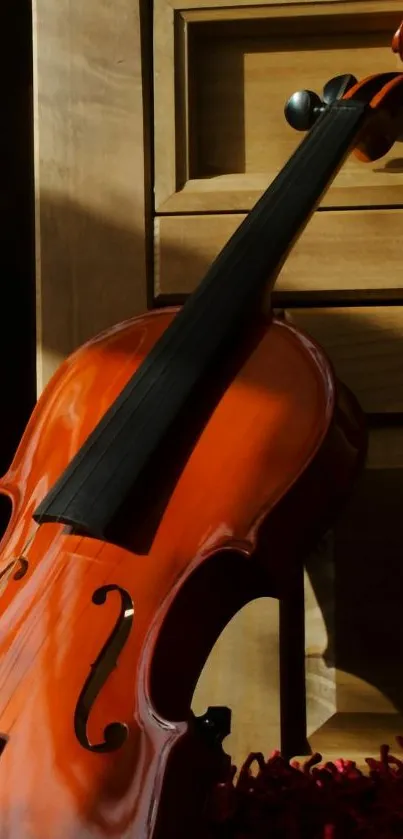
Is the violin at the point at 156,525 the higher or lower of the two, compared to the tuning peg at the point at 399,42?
lower

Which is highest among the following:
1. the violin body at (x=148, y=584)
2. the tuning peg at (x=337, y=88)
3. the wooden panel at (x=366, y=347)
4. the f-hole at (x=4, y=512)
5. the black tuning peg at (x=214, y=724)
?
the tuning peg at (x=337, y=88)

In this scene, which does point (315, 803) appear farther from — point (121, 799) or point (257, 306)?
point (257, 306)

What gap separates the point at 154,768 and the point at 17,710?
85 millimetres

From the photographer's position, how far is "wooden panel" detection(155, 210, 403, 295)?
0.87 metres

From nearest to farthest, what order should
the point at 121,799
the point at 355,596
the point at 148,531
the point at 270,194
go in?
the point at 121,799 < the point at 148,531 < the point at 270,194 < the point at 355,596

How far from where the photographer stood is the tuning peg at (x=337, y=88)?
2.61 feet

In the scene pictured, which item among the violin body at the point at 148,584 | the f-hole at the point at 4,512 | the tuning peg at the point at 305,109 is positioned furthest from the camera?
the f-hole at the point at 4,512

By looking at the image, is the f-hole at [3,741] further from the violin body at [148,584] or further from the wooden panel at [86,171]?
the wooden panel at [86,171]

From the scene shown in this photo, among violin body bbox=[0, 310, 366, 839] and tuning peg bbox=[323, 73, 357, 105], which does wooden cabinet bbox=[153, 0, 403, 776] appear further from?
violin body bbox=[0, 310, 366, 839]

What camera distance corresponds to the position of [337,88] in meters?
0.80

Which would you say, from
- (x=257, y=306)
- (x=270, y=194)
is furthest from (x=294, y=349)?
(x=270, y=194)

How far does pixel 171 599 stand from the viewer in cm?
53

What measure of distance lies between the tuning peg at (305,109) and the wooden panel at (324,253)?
0.38 feet

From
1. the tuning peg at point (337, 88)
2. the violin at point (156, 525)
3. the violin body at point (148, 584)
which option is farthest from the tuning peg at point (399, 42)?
the violin body at point (148, 584)
